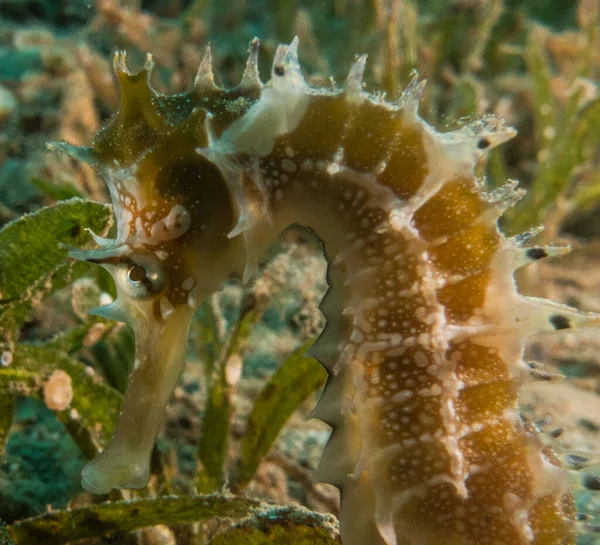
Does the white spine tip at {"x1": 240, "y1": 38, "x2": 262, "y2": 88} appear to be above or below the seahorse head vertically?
above

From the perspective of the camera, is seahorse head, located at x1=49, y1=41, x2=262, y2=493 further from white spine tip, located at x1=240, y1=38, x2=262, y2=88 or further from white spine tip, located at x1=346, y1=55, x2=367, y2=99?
white spine tip, located at x1=346, y1=55, x2=367, y2=99

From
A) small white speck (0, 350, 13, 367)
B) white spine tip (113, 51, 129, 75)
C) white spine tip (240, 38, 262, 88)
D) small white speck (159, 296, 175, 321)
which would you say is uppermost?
white spine tip (240, 38, 262, 88)

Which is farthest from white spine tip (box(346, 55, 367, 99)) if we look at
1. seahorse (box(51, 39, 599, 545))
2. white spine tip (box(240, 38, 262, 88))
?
white spine tip (box(240, 38, 262, 88))

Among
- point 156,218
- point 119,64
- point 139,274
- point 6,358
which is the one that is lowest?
point 6,358

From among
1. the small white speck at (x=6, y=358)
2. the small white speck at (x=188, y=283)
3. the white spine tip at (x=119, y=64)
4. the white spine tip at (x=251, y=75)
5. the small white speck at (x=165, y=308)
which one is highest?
the white spine tip at (x=251, y=75)

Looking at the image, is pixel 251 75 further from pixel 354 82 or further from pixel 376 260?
pixel 376 260

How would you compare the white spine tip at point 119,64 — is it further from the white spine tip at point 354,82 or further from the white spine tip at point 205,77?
the white spine tip at point 354,82

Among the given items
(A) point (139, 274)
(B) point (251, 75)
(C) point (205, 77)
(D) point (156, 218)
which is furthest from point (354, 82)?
(A) point (139, 274)

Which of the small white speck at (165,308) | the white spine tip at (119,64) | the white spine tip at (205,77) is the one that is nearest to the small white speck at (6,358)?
the small white speck at (165,308)
